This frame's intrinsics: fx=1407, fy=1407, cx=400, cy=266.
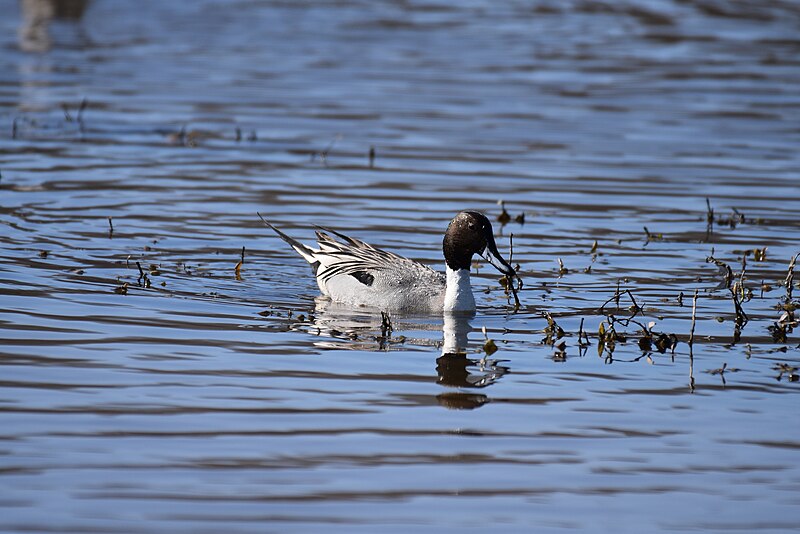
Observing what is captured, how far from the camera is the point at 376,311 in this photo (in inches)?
398

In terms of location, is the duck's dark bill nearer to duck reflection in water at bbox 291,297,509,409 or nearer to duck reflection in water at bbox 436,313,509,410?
duck reflection in water at bbox 291,297,509,409

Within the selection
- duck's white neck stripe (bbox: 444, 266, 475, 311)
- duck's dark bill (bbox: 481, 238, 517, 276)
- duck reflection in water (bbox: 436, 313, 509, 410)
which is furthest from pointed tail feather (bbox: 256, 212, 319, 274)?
duck reflection in water (bbox: 436, 313, 509, 410)

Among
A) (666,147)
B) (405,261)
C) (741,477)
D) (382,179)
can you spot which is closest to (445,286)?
(405,261)

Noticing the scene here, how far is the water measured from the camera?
6.07 m

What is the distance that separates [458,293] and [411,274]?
471 mm

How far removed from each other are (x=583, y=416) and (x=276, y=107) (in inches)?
540

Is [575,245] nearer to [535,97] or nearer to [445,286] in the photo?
[445,286]

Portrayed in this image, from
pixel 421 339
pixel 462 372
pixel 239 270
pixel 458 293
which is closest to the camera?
pixel 462 372

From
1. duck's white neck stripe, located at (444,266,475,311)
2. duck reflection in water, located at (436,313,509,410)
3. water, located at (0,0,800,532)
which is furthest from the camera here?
duck's white neck stripe, located at (444,266,475,311)

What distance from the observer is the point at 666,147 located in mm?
17375

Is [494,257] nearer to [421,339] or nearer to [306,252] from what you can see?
[421,339]

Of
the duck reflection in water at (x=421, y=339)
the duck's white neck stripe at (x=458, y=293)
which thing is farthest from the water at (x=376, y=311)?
the duck's white neck stripe at (x=458, y=293)

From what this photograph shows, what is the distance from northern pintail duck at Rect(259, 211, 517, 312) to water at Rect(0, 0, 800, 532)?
256mm

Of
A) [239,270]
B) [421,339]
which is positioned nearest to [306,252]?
[239,270]
